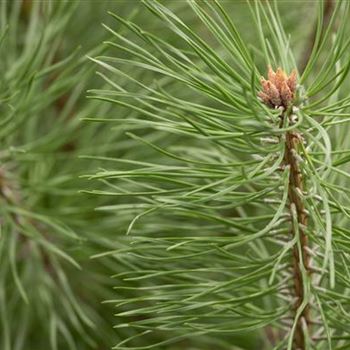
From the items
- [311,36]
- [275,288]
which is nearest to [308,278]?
[275,288]

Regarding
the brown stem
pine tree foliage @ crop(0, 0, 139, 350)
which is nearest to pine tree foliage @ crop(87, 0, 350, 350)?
the brown stem

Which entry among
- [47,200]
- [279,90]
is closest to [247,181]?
[279,90]

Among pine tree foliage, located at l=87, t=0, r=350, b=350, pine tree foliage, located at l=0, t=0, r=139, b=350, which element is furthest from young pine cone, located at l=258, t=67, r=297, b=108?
pine tree foliage, located at l=0, t=0, r=139, b=350

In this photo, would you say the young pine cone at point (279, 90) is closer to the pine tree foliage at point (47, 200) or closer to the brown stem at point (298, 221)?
the brown stem at point (298, 221)

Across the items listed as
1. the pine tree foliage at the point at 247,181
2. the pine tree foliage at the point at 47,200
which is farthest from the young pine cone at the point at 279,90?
the pine tree foliage at the point at 47,200

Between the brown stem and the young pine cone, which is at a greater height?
the young pine cone

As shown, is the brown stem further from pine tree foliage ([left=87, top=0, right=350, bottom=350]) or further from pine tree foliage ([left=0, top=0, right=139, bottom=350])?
pine tree foliage ([left=0, top=0, right=139, bottom=350])

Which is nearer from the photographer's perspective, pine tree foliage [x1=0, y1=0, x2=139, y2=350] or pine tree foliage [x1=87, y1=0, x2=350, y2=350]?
pine tree foliage [x1=87, y1=0, x2=350, y2=350]
